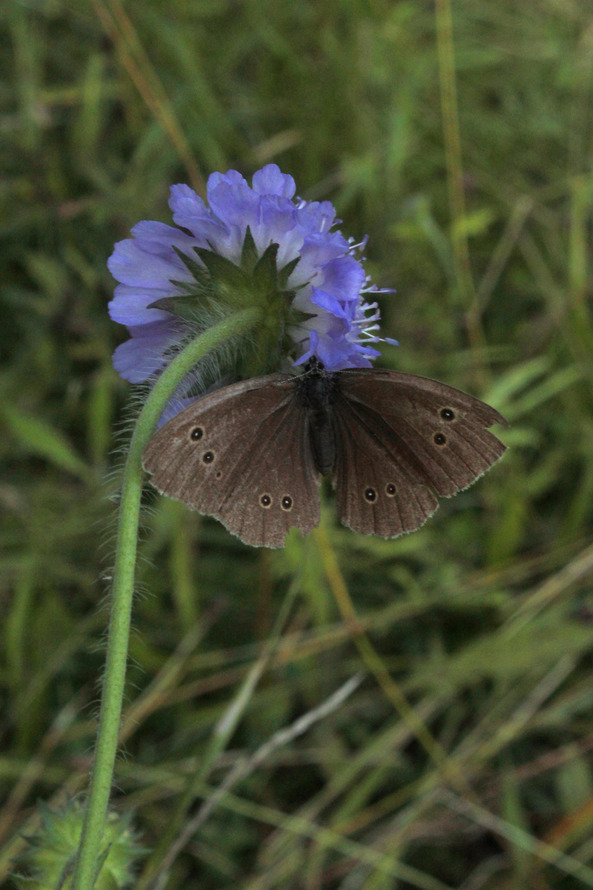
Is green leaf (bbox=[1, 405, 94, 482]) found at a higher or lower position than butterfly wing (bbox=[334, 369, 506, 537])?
higher

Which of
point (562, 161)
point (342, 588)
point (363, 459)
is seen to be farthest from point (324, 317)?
point (562, 161)

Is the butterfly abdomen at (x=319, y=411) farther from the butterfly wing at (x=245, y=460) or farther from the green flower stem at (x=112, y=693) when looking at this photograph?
the green flower stem at (x=112, y=693)

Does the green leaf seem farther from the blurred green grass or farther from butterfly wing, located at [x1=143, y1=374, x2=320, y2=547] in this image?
butterfly wing, located at [x1=143, y1=374, x2=320, y2=547]

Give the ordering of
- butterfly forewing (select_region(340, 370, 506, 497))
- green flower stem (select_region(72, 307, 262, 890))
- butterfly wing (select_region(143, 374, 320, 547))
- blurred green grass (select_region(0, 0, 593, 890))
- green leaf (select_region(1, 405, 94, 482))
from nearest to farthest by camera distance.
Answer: green flower stem (select_region(72, 307, 262, 890))
butterfly wing (select_region(143, 374, 320, 547))
butterfly forewing (select_region(340, 370, 506, 497))
blurred green grass (select_region(0, 0, 593, 890))
green leaf (select_region(1, 405, 94, 482))

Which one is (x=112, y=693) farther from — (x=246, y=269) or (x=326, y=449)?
(x=246, y=269)

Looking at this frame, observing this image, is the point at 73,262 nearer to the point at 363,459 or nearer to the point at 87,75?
the point at 87,75

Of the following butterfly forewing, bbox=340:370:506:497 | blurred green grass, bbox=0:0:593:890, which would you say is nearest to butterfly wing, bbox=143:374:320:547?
butterfly forewing, bbox=340:370:506:497

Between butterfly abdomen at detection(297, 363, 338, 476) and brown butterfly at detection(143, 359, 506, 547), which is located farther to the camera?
butterfly abdomen at detection(297, 363, 338, 476)
